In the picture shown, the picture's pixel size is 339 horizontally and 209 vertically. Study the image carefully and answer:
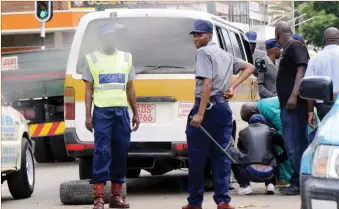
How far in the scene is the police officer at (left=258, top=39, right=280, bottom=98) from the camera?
43.2 ft

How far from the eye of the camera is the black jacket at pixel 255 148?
11141 mm

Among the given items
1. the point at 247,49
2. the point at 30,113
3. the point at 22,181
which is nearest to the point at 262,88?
the point at 247,49

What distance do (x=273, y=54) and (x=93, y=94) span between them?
4.04 m

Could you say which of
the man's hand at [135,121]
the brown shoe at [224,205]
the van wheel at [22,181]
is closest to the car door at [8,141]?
the van wheel at [22,181]

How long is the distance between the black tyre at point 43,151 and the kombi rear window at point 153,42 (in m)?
7.07

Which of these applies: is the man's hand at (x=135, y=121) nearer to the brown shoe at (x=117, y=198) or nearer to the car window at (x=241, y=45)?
the brown shoe at (x=117, y=198)

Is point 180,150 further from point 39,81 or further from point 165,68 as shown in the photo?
point 39,81

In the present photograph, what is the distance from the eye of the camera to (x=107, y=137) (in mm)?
9781

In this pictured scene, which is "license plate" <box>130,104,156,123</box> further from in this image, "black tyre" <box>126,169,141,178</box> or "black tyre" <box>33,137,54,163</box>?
"black tyre" <box>33,137,54,163</box>

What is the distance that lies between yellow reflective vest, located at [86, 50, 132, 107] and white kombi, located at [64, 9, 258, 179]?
1.16 m

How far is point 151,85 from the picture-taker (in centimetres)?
1112

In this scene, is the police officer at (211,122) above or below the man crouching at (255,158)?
above

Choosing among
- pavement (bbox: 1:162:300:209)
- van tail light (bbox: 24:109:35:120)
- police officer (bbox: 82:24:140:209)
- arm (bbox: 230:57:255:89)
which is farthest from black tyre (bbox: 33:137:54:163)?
arm (bbox: 230:57:255:89)

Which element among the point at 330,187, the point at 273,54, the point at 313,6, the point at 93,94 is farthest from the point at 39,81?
the point at 313,6
